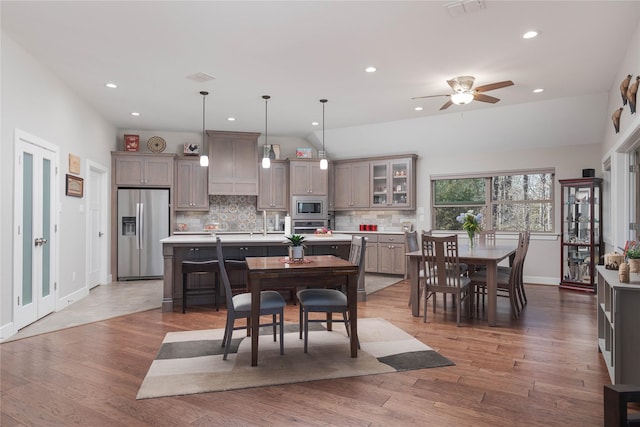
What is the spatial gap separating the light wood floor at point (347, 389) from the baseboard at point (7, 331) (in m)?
0.17

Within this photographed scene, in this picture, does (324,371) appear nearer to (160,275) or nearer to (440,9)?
(440,9)

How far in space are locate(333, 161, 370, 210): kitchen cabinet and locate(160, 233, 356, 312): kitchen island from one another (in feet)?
Result: 9.04

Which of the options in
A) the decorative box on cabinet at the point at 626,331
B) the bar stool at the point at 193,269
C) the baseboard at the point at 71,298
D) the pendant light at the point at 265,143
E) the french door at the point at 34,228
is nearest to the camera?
the decorative box on cabinet at the point at 626,331

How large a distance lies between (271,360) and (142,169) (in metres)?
5.40

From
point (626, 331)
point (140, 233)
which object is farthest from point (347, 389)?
point (140, 233)

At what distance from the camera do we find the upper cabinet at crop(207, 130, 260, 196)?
7645 millimetres

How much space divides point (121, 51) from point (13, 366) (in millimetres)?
3037

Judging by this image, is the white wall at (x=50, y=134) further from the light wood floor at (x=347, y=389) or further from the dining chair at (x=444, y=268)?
the dining chair at (x=444, y=268)

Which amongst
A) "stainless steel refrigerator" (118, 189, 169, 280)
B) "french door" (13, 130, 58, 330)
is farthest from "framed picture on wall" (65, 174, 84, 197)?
"stainless steel refrigerator" (118, 189, 169, 280)

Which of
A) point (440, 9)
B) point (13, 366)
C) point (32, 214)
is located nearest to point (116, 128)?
point (32, 214)

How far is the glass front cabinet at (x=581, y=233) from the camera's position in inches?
237

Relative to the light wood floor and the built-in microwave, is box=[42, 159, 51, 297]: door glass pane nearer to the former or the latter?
the light wood floor

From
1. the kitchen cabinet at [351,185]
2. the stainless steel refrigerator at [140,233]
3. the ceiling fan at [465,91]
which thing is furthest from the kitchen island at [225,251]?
the kitchen cabinet at [351,185]

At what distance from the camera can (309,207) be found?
318 inches
